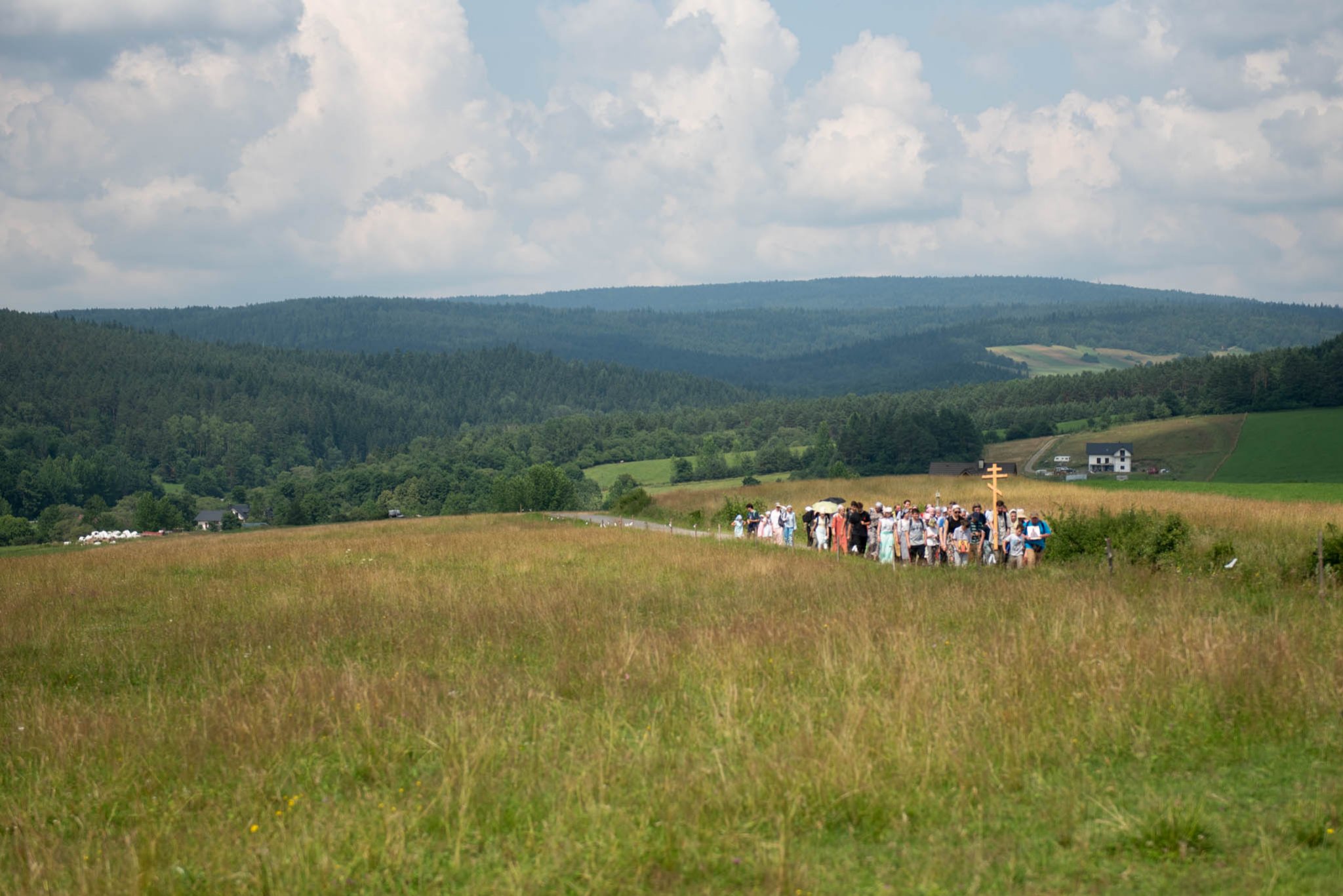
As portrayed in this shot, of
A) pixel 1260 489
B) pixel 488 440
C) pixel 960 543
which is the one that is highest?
pixel 960 543

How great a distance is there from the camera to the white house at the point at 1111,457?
84000mm

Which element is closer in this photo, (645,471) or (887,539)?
(887,539)

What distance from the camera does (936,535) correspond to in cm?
2297

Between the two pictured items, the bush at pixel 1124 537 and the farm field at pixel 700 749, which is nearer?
the farm field at pixel 700 749

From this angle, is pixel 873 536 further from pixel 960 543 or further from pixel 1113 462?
pixel 1113 462

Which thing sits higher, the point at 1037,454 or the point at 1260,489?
the point at 1260,489

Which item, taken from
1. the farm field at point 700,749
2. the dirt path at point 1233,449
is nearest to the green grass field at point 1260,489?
the dirt path at point 1233,449

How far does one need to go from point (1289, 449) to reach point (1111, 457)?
42.3ft

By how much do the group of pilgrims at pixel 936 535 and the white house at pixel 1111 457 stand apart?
62356mm

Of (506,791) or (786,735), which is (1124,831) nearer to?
(786,735)

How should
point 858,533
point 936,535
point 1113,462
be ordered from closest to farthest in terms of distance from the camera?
1. point 936,535
2. point 858,533
3. point 1113,462

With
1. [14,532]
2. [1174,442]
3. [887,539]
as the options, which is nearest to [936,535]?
[887,539]

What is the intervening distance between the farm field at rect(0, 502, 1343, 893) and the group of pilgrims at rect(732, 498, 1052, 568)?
6.70m

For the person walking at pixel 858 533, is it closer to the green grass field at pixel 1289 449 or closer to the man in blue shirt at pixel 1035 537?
the man in blue shirt at pixel 1035 537
